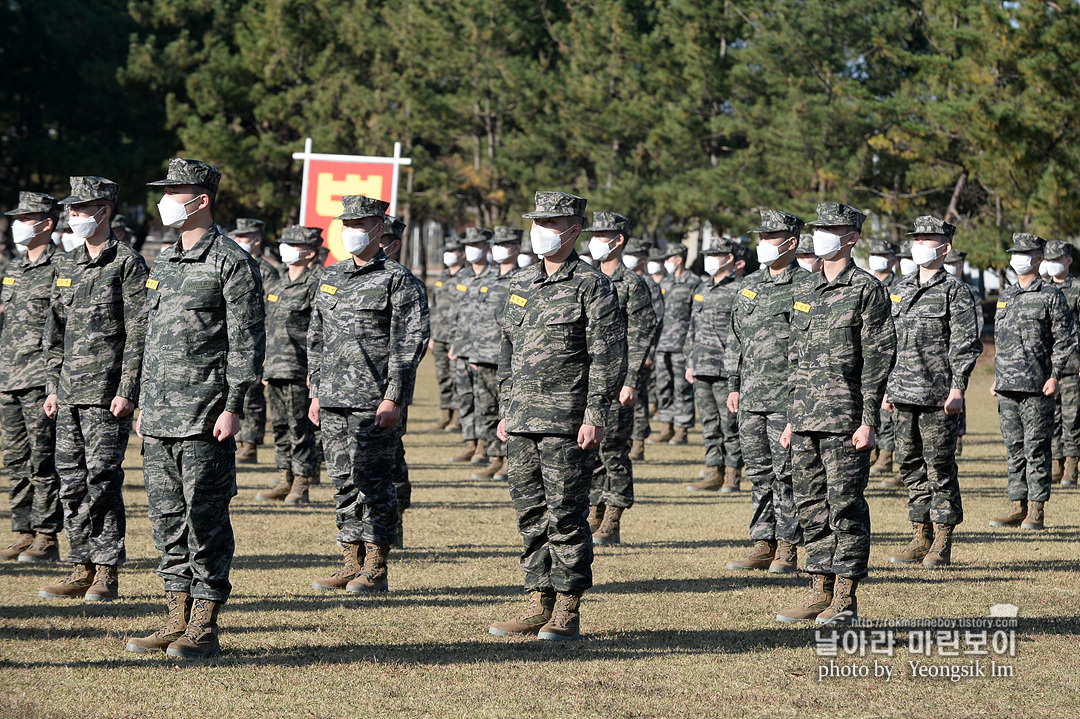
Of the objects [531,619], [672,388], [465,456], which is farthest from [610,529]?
[672,388]

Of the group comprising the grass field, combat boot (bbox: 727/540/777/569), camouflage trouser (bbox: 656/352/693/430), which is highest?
camouflage trouser (bbox: 656/352/693/430)

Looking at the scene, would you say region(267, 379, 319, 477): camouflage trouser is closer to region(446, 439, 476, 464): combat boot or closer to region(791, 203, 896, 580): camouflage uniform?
region(446, 439, 476, 464): combat boot

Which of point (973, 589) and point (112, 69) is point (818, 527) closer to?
point (973, 589)

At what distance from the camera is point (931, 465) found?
9547mm

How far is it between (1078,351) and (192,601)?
10.8 m

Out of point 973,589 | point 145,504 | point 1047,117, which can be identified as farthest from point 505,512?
point 1047,117

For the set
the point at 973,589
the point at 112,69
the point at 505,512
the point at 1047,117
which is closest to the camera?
the point at 973,589

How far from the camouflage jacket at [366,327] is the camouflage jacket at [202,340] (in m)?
1.51

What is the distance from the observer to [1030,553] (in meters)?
9.96

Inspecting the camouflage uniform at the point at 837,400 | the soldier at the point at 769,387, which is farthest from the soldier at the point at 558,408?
the soldier at the point at 769,387

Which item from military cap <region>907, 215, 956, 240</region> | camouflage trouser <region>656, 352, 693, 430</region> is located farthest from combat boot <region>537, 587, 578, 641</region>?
camouflage trouser <region>656, 352, 693, 430</region>

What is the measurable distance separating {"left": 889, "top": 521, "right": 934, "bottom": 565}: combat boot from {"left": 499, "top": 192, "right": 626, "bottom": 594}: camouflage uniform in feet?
11.6

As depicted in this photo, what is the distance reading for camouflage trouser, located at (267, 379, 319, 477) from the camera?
464 inches

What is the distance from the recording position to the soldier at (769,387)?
29.0ft
